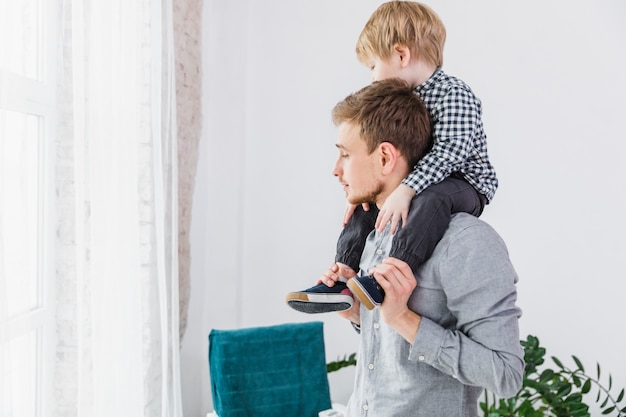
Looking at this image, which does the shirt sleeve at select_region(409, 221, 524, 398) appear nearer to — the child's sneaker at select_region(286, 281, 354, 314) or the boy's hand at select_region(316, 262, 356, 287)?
the child's sneaker at select_region(286, 281, 354, 314)

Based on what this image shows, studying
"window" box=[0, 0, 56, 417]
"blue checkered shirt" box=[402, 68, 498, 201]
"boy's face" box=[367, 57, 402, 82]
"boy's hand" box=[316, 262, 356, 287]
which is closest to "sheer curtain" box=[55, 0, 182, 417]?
"window" box=[0, 0, 56, 417]

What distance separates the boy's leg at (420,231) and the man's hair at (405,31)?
310 mm

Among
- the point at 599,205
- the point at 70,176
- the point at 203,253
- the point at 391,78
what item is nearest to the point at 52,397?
the point at 70,176

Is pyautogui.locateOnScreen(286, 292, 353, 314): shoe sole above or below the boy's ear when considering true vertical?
below

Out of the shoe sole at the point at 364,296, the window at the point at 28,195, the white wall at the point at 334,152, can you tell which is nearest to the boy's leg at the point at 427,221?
the shoe sole at the point at 364,296

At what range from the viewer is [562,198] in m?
2.84

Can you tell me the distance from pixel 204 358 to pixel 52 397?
5.29 feet

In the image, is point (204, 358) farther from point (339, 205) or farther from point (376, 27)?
point (376, 27)

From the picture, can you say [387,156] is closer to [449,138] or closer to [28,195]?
[449,138]

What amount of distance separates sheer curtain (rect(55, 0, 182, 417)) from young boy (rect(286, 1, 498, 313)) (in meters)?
0.72

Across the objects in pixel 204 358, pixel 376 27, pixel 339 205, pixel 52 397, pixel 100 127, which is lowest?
pixel 204 358

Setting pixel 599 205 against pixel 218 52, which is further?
pixel 218 52

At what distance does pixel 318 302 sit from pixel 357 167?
285mm

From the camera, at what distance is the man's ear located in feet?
4.00
